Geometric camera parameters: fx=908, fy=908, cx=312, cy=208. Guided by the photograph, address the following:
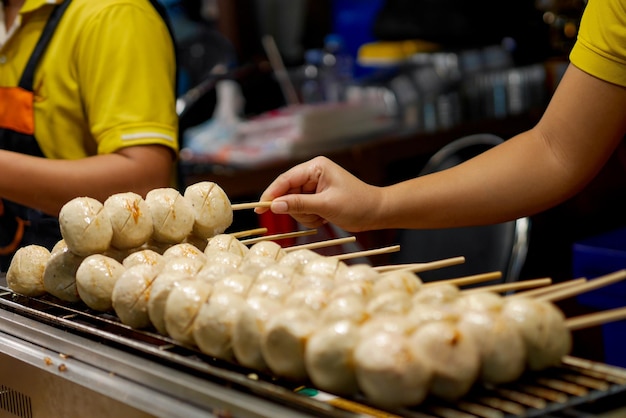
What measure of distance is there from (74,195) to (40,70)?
1.34 feet

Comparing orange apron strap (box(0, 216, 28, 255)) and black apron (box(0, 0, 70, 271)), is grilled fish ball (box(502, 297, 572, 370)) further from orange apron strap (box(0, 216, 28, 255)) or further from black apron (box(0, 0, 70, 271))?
orange apron strap (box(0, 216, 28, 255))

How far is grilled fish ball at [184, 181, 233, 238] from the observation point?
1896 mm

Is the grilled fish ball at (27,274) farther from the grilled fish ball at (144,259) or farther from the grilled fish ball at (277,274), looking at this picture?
the grilled fish ball at (277,274)

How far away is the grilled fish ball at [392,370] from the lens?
1.18 metres

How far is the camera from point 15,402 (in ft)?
5.65

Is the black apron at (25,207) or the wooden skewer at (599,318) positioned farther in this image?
the black apron at (25,207)

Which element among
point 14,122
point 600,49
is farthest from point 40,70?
point 600,49

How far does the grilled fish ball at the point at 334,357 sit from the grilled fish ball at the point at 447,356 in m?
0.09

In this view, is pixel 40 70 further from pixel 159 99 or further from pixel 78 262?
pixel 78 262

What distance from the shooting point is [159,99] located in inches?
103

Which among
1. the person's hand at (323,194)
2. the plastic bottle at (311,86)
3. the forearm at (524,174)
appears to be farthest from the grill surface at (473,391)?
the plastic bottle at (311,86)

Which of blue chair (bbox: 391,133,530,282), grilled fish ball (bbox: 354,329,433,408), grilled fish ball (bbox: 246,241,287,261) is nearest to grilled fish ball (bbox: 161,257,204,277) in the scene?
grilled fish ball (bbox: 246,241,287,261)

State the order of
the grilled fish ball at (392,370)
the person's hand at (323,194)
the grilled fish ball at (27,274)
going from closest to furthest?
1. the grilled fish ball at (392,370)
2. the grilled fish ball at (27,274)
3. the person's hand at (323,194)

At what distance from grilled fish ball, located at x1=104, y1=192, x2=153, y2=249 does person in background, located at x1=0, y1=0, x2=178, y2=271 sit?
703 millimetres
